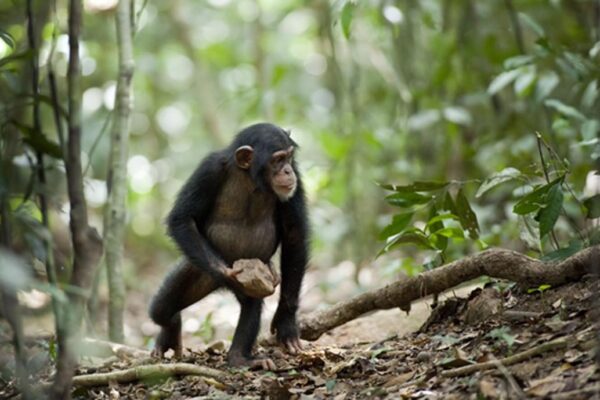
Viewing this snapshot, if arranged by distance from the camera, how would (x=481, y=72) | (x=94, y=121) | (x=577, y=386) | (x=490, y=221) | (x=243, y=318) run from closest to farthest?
1. (x=577, y=386)
2. (x=243, y=318)
3. (x=490, y=221)
4. (x=481, y=72)
5. (x=94, y=121)

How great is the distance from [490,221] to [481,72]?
1896mm

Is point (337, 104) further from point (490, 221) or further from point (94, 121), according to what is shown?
point (94, 121)

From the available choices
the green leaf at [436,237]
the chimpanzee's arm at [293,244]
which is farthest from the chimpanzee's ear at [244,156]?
the green leaf at [436,237]

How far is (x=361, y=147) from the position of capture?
9586 millimetres

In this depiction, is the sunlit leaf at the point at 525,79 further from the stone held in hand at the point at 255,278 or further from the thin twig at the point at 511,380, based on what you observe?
the thin twig at the point at 511,380

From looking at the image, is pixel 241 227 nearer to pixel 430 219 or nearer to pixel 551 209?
pixel 430 219

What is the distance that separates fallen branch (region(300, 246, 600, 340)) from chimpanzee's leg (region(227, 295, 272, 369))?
1.39 ft

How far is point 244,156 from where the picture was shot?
18.0 ft

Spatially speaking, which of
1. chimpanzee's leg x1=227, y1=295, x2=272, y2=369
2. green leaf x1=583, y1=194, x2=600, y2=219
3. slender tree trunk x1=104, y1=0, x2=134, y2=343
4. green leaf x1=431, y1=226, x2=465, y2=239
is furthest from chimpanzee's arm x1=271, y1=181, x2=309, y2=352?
green leaf x1=583, y1=194, x2=600, y2=219

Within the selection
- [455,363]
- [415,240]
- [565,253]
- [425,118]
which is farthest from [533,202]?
[425,118]

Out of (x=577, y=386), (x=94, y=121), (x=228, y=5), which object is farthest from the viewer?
(x=228, y=5)

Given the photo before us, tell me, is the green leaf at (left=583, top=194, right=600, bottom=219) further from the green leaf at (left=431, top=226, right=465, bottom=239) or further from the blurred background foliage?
the green leaf at (left=431, top=226, right=465, bottom=239)

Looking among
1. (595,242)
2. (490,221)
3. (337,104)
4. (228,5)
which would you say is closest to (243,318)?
(595,242)

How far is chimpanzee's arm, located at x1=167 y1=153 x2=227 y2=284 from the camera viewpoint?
17.3 feet
